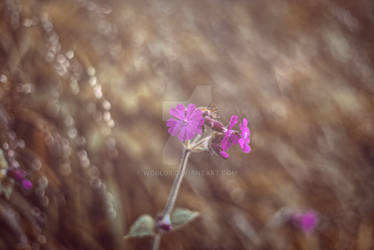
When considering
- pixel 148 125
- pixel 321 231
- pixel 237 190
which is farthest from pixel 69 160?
pixel 321 231

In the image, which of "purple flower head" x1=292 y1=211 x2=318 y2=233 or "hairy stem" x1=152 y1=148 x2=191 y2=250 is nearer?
"hairy stem" x1=152 y1=148 x2=191 y2=250

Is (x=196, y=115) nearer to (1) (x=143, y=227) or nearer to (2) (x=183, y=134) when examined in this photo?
(2) (x=183, y=134)

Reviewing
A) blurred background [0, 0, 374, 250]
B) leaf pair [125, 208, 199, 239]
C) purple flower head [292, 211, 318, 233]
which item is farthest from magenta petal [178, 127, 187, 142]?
purple flower head [292, 211, 318, 233]

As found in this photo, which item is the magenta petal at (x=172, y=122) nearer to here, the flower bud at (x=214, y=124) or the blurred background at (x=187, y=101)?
the flower bud at (x=214, y=124)

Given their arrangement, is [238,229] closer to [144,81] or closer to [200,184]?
[200,184]

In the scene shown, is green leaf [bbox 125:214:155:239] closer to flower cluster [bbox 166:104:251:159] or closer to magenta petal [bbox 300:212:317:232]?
flower cluster [bbox 166:104:251:159]

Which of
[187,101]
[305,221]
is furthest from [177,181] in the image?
[305,221]

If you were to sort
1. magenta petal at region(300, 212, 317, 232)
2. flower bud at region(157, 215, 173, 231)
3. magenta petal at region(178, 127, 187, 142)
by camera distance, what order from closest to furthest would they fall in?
magenta petal at region(178, 127, 187, 142)
flower bud at region(157, 215, 173, 231)
magenta petal at region(300, 212, 317, 232)
